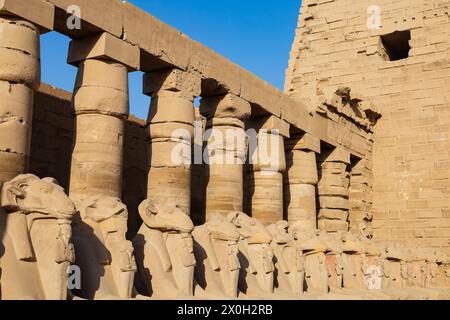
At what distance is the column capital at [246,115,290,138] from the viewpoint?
39.8ft

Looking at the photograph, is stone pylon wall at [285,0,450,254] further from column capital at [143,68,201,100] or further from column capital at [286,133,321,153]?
column capital at [143,68,201,100]

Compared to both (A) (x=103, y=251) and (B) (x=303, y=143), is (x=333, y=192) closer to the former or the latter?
(B) (x=303, y=143)

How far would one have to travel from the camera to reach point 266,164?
12203mm

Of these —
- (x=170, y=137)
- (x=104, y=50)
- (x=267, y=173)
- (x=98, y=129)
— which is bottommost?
(x=267, y=173)

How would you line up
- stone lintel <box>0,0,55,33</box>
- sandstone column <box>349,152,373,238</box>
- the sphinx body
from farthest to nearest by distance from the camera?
sandstone column <box>349,152,373,238</box>, the sphinx body, stone lintel <box>0,0,55,33</box>

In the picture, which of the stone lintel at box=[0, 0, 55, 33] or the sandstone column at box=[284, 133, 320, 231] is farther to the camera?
the sandstone column at box=[284, 133, 320, 231]

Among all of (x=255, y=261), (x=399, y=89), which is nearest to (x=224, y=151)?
(x=255, y=261)

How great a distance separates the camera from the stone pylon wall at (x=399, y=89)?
14930 mm

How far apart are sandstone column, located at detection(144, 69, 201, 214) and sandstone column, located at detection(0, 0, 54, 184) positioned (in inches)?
101

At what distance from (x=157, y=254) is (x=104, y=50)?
144 inches

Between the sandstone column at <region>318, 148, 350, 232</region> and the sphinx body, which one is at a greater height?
the sandstone column at <region>318, 148, 350, 232</region>

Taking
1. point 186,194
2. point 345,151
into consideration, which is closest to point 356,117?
point 345,151

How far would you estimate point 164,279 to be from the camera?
5.77 m

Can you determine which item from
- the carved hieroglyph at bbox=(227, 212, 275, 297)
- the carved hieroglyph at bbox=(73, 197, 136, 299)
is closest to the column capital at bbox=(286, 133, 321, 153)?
the carved hieroglyph at bbox=(227, 212, 275, 297)
